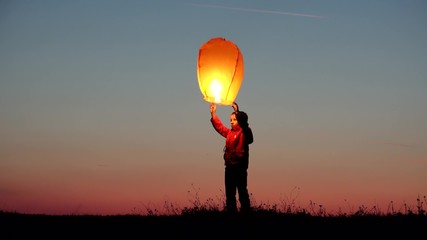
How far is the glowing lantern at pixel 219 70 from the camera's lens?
12.0 metres

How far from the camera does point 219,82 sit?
11969mm

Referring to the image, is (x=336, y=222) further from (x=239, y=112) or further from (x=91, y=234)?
(x=91, y=234)

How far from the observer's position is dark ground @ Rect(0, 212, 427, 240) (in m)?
9.23

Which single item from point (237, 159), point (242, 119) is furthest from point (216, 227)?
point (242, 119)

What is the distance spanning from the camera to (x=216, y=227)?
32.8 ft

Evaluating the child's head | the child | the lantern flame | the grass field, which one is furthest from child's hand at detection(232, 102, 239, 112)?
the grass field

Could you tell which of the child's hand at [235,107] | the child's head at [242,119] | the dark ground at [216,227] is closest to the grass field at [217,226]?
the dark ground at [216,227]

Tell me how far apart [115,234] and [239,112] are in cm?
376

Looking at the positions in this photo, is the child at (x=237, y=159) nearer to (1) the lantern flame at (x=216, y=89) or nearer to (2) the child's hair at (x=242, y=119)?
(2) the child's hair at (x=242, y=119)

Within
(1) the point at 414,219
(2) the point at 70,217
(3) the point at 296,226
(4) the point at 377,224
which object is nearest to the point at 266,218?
(3) the point at 296,226

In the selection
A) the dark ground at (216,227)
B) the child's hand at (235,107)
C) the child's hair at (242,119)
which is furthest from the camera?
the child's hand at (235,107)

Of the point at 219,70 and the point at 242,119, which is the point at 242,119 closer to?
the point at 242,119

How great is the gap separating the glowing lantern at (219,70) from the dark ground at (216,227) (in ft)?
7.45

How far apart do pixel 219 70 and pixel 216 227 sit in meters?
3.29
